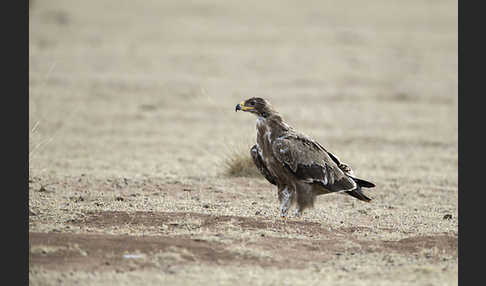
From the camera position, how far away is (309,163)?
895 cm

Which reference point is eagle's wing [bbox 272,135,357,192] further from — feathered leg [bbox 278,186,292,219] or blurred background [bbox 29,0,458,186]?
blurred background [bbox 29,0,458,186]

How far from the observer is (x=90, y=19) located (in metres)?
32.7

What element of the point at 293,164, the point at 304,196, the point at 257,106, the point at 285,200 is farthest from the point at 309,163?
the point at 257,106

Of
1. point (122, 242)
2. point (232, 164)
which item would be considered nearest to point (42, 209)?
point (122, 242)

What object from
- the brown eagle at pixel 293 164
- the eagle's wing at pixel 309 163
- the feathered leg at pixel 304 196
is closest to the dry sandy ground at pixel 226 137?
the feathered leg at pixel 304 196

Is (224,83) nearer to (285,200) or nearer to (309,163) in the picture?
(285,200)

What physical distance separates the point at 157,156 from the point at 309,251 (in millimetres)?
7684

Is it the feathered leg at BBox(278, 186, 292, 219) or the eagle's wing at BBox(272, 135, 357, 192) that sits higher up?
the eagle's wing at BBox(272, 135, 357, 192)

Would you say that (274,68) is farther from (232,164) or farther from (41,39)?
(232,164)

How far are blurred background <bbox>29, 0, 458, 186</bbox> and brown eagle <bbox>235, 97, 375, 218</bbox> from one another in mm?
2974

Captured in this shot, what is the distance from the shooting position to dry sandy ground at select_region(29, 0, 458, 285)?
7.30 metres

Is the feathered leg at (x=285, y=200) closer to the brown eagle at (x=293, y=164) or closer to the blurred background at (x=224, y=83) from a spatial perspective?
the brown eagle at (x=293, y=164)

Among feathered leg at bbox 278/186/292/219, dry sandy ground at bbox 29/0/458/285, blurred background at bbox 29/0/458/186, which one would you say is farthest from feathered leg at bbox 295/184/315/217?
blurred background at bbox 29/0/458/186

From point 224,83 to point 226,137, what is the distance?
7.29 m
